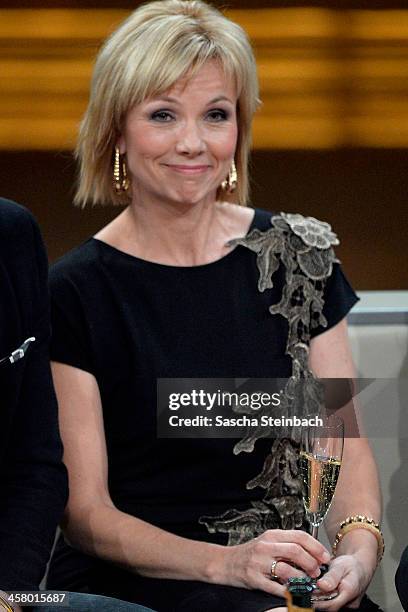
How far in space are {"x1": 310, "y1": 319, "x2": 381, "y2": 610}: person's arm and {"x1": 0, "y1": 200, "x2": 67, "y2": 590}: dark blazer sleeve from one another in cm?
45

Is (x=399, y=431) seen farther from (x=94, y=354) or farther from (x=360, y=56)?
(x=360, y=56)

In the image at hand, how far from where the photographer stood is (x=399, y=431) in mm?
2527

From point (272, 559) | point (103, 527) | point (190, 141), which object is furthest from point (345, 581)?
point (190, 141)

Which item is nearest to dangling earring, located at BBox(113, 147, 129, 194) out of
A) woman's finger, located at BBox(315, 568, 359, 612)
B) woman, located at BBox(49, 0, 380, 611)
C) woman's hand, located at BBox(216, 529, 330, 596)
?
woman, located at BBox(49, 0, 380, 611)

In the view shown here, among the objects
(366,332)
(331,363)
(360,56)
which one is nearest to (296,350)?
(331,363)

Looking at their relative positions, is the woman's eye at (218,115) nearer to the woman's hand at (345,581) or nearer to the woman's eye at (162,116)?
the woman's eye at (162,116)

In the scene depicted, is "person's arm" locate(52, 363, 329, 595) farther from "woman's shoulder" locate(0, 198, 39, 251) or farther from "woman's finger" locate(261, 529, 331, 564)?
"woman's shoulder" locate(0, 198, 39, 251)

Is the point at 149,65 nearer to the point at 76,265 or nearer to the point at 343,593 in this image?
the point at 76,265

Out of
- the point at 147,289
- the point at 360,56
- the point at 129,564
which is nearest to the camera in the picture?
the point at 129,564

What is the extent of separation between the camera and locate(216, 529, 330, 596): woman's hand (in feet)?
6.12

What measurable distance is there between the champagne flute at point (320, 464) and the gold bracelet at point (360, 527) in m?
0.42

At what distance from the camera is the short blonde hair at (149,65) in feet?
7.22

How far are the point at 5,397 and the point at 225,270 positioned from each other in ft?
2.09

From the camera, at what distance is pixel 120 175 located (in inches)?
92.4
